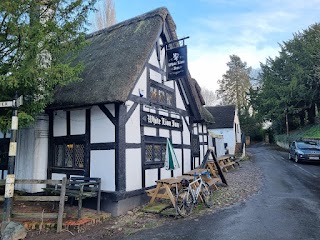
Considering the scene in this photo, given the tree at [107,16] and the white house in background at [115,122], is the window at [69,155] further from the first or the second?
the tree at [107,16]

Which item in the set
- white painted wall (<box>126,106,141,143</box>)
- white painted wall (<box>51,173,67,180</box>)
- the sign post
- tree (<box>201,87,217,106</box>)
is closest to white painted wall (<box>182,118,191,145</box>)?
white painted wall (<box>126,106,141,143</box>)

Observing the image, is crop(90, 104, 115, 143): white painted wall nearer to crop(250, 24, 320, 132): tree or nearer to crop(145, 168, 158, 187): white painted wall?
crop(145, 168, 158, 187): white painted wall

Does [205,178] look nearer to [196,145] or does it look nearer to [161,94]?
[161,94]

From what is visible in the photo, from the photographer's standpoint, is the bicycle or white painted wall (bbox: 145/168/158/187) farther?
white painted wall (bbox: 145/168/158/187)

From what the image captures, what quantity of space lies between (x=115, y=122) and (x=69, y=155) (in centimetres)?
231

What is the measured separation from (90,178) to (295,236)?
5504 mm

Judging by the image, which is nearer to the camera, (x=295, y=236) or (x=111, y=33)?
(x=295, y=236)

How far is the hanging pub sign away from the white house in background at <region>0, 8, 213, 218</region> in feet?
1.25

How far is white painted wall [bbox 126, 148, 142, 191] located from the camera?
8266 millimetres

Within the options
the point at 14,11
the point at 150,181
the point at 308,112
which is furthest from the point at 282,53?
the point at 14,11

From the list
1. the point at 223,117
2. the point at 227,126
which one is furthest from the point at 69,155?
the point at 223,117

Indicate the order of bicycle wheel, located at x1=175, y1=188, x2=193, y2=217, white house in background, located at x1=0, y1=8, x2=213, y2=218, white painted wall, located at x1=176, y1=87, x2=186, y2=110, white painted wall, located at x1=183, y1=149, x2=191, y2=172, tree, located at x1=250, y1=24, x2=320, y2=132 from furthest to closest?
tree, located at x1=250, y1=24, x2=320, y2=132 → white painted wall, located at x1=183, y1=149, x2=191, y2=172 → white painted wall, located at x1=176, y1=87, x2=186, y2=110 → white house in background, located at x1=0, y1=8, x2=213, y2=218 → bicycle wheel, located at x1=175, y1=188, x2=193, y2=217

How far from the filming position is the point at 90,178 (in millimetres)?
7828

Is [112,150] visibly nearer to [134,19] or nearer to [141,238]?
[141,238]
